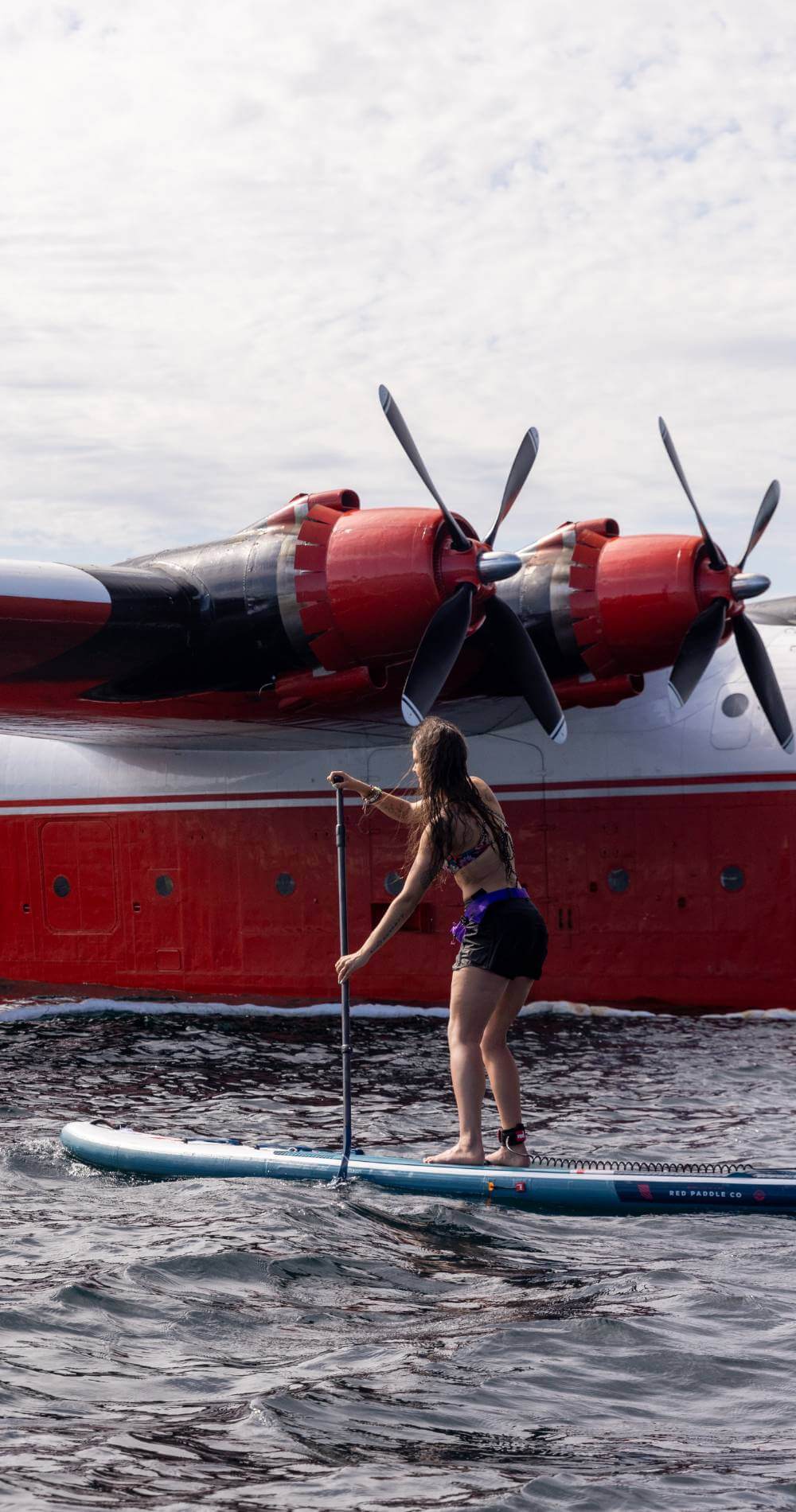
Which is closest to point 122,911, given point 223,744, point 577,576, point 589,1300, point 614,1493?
point 223,744

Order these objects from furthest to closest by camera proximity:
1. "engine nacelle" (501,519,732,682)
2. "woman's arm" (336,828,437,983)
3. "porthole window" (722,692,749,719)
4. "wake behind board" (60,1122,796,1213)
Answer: "porthole window" (722,692,749,719) < "engine nacelle" (501,519,732,682) < "woman's arm" (336,828,437,983) < "wake behind board" (60,1122,796,1213)

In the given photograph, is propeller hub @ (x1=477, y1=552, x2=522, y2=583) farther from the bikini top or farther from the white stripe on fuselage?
the bikini top

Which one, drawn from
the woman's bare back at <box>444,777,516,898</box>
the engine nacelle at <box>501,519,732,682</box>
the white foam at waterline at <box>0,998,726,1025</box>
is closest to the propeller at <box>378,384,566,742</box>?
the engine nacelle at <box>501,519,732,682</box>

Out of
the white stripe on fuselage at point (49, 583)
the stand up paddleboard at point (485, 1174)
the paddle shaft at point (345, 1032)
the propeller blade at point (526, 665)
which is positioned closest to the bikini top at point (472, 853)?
the paddle shaft at point (345, 1032)

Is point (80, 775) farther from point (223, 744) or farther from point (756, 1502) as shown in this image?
point (756, 1502)

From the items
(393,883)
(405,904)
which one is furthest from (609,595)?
(405,904)

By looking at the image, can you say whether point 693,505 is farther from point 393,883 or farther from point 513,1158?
point 513,1158

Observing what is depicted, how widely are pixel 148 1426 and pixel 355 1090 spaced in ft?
21.0

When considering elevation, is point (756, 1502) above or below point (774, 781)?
below

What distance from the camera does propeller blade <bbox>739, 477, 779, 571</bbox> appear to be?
13.4 m

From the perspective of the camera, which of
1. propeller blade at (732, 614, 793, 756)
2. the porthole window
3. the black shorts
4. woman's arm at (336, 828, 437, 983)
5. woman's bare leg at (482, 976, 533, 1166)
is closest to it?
woman's arm at (336, 828, 437, 983)

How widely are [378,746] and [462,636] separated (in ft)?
12.7

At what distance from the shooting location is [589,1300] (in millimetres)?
5121

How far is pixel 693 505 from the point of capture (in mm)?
13102
